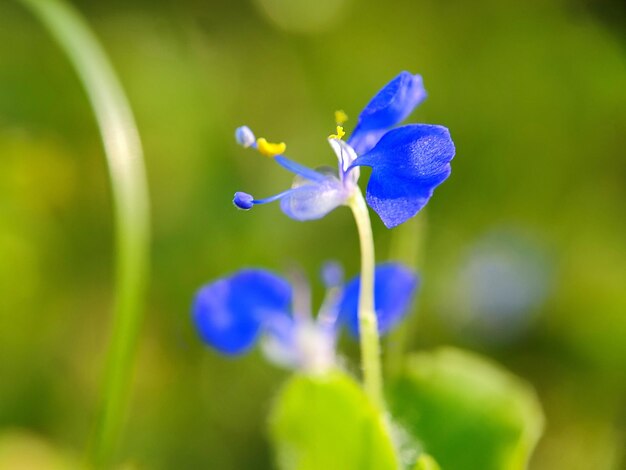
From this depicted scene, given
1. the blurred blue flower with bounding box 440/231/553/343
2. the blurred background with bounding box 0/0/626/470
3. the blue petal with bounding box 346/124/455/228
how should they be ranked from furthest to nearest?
the blurred blue flower with bounding box 440/231/553/343 < the blurred background with bounding box 0/0/626/470 < the blue petal with bounding box 346/124/455/228

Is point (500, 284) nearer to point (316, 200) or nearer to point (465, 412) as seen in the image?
point (465, 412)

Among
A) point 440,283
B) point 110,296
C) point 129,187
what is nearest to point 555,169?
point 440,283

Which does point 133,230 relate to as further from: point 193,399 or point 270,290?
point 193,399

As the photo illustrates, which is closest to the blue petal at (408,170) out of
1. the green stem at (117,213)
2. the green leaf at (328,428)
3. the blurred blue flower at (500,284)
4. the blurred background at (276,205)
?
the green leaf at (328,428)

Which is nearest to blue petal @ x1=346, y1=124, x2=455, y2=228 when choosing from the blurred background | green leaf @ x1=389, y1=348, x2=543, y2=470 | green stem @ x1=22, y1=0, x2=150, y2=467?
green leaf @ x1=389, y1=348, x2=543, y2=470

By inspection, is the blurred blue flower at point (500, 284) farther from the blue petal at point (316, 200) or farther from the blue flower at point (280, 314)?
the blue petal at point (316, 200)

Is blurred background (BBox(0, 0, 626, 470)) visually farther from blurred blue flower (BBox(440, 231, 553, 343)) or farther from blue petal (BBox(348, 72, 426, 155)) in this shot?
blue petal (BBox(348, 72, 426, 155))

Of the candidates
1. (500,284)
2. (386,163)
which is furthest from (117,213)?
(500,284)
